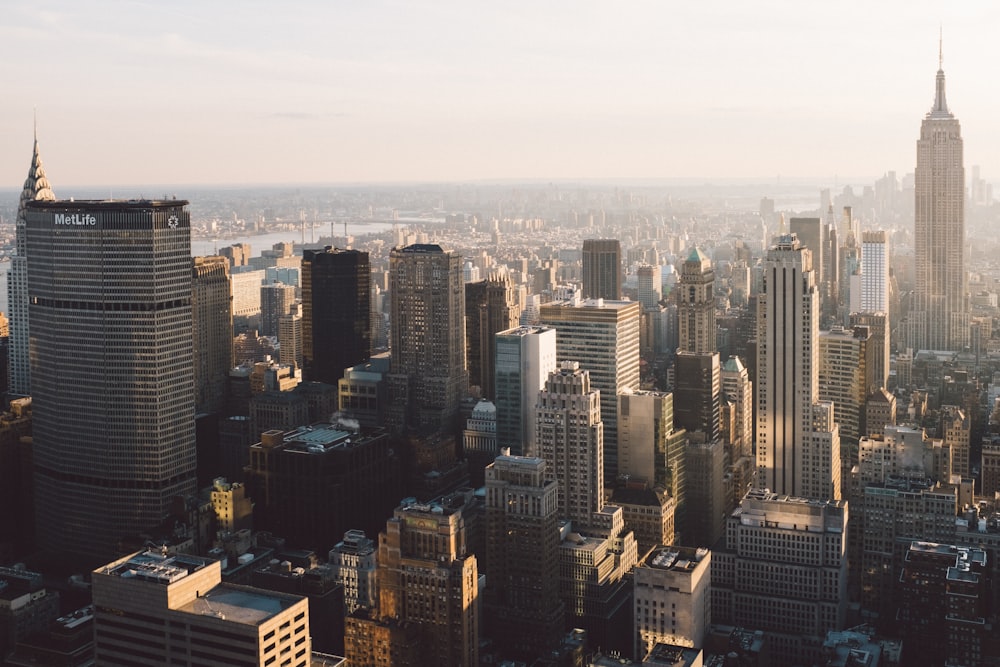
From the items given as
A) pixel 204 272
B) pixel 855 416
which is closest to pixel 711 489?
pixel 855 416

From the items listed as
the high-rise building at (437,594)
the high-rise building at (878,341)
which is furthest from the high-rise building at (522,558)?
the high-rise building at (878,341)

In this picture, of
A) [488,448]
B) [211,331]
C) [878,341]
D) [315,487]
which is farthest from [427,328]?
[878,341]

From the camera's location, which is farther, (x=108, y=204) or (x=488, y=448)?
(x=488, y=448)

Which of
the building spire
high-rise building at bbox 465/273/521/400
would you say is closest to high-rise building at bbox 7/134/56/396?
the building spire

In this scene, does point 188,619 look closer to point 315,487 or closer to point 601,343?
point 315,487

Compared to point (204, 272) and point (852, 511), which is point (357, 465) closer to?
point (852, 511)

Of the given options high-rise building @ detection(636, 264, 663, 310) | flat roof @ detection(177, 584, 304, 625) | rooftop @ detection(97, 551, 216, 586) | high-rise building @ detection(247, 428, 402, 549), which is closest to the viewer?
flat roof @ detection(177, 584, 304, 625)

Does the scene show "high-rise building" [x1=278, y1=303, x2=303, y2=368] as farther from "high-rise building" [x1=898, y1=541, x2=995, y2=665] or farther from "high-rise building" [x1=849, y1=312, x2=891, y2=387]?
"high-rise building" [x1=898, y1=541, x2=995, y2=665]
